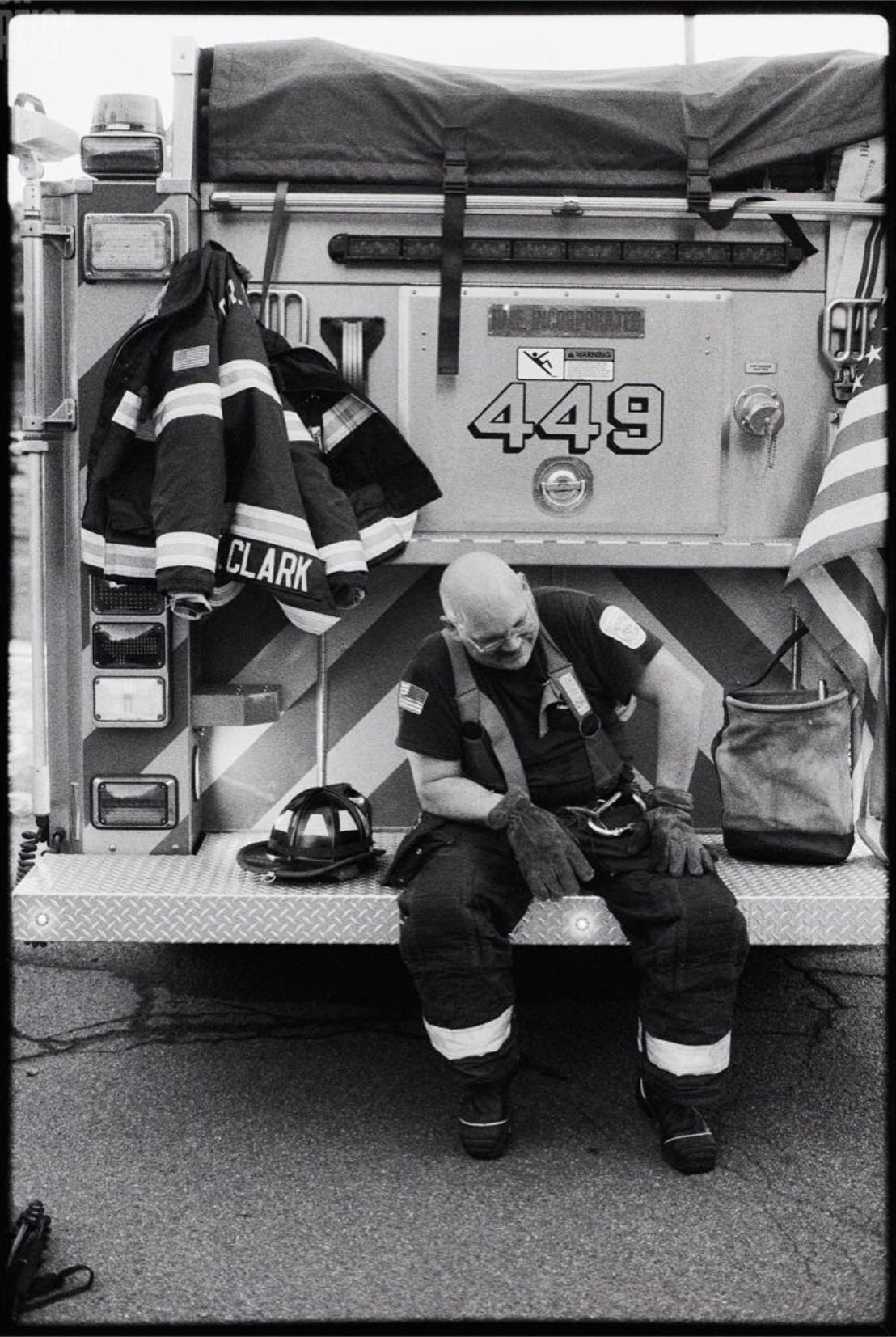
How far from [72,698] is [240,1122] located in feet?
3.95

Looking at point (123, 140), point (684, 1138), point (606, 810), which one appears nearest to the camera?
point (684, 1138)

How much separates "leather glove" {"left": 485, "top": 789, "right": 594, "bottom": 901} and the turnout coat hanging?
670 mm

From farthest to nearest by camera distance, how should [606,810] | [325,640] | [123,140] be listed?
[325,640] < [123,140] < [606,810]

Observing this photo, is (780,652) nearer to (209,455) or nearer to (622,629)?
(622,629)

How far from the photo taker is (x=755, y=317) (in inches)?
159

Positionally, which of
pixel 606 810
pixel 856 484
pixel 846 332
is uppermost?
pixel 846 332

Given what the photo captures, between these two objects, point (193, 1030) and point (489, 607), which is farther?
point (193, 1030)

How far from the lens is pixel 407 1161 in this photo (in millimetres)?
3506

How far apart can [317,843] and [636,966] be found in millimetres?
872

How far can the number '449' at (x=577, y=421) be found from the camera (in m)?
4.02

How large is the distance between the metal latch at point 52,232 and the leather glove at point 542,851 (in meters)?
1.85

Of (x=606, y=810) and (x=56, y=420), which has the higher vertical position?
(x=56, y=420)

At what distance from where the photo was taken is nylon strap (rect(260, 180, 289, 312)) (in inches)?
155

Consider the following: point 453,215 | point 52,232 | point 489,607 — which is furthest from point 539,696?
point 52,232
